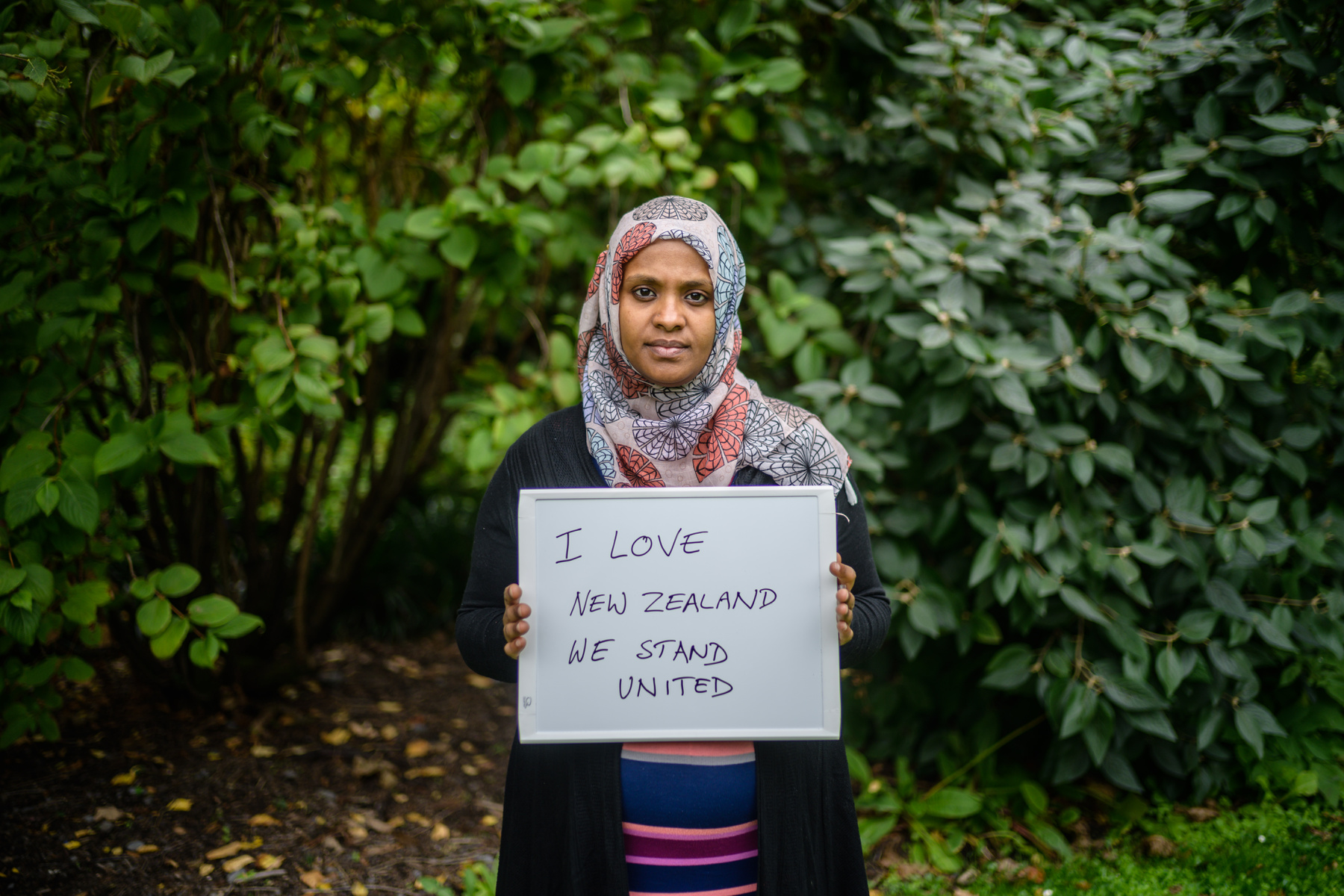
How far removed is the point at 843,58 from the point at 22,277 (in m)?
2.62

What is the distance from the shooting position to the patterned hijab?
1.47 m

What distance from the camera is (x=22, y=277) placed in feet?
6.61

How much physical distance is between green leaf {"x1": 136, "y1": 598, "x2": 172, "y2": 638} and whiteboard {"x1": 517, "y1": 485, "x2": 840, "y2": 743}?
4.20 feet

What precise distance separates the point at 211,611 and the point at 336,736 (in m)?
1.19

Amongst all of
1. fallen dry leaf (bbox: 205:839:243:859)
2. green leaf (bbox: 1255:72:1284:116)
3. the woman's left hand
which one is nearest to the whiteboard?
the woman's left hand

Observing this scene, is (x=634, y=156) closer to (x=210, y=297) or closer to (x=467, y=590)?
(x=210, y=297)

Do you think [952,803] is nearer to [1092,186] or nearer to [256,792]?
[1092,186]

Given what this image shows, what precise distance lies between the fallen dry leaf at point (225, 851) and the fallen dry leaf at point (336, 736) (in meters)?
0.64

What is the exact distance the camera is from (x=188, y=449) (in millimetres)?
2115

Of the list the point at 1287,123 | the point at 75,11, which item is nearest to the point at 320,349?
the point at 75,11

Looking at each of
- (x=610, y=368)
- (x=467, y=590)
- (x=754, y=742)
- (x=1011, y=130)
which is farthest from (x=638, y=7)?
(x=754, y=742)

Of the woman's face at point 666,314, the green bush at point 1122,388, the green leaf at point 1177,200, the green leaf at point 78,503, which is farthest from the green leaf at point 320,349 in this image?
the green leaf at point 1177,200

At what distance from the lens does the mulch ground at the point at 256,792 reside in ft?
7.60

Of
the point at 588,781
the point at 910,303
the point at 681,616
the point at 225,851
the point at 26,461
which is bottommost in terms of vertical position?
the point at 225,851
